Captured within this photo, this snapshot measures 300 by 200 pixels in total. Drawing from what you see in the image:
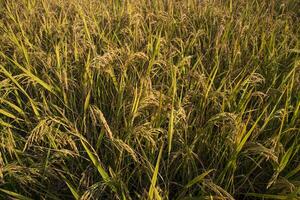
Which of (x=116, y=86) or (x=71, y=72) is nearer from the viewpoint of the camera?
(x=116, y=86)

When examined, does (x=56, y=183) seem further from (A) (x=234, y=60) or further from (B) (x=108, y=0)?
(B) (x=108, y=0)

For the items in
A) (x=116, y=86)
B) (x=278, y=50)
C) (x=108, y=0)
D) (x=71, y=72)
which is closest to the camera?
(x=116, y=86)

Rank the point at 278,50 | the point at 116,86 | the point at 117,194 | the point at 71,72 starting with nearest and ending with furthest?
1. the point at 117,194
2. the point at 116,86
3. the point at 71,72
4. the point at 278,50

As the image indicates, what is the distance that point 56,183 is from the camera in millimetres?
1505

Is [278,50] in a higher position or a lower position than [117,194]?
higher

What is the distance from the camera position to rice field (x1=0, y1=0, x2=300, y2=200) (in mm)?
1351

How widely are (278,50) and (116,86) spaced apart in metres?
0.99

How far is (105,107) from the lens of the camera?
1.79 meters

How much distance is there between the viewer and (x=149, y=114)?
5.26 ft

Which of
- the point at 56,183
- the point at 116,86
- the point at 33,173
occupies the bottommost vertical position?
the point at 56,183

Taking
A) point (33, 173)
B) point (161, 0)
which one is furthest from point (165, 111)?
point (161, 0)

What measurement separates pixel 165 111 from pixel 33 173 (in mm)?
575

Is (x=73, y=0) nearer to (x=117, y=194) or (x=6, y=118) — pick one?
(x=6, y=118)

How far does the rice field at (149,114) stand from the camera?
135 centimetres
